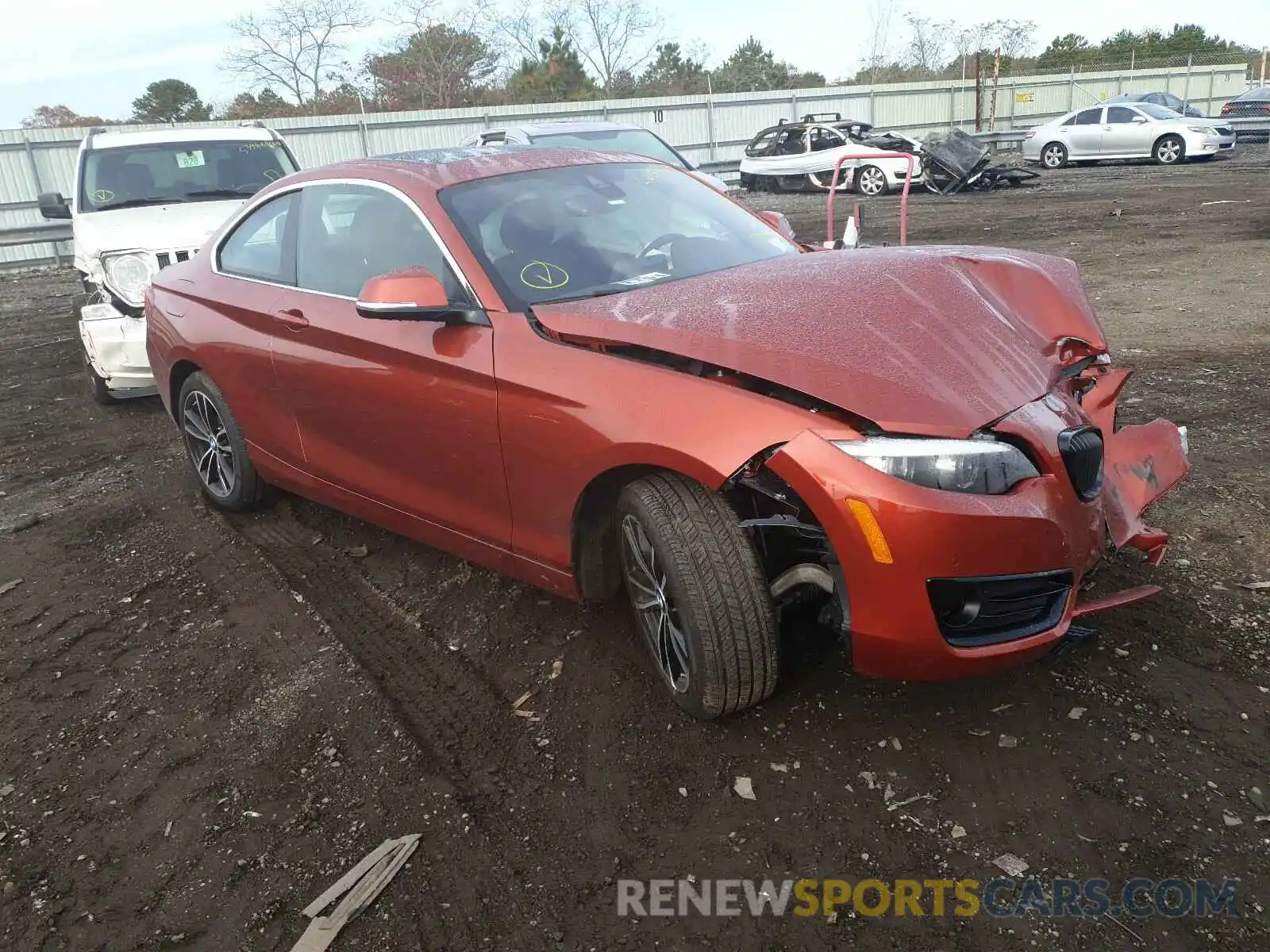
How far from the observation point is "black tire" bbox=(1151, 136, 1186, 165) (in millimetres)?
21641

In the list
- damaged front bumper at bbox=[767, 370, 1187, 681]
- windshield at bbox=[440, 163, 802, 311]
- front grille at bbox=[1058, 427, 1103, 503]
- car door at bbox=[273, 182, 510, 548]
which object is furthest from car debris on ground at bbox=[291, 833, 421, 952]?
front grille at bbox=[1058, 427, 1103, 503]

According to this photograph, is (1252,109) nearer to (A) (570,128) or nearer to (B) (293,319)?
(A) (570,128)

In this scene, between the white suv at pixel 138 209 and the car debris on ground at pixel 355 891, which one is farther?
the white suv at pixel 138 209

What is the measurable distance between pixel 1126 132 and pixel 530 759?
78.5 ft

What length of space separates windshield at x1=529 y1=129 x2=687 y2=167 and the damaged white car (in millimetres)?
9401

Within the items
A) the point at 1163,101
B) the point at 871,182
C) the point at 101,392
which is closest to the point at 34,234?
the point at 101,392

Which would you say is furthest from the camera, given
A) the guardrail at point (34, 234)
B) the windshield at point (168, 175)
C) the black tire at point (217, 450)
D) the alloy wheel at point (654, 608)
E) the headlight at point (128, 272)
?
the guardrail at point (34, 234)

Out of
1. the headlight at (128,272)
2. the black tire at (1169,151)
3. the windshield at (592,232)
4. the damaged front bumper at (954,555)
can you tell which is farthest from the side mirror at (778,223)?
the black tire at (1169,151)

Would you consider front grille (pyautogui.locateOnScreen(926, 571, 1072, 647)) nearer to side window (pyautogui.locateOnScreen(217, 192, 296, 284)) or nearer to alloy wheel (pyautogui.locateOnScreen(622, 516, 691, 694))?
alloy wheel (pyautogui.locateOnScreen(622, 516, 691, 694))

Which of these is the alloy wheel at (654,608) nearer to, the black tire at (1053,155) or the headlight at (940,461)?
the headlight at (940,461)

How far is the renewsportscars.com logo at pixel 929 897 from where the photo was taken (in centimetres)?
216

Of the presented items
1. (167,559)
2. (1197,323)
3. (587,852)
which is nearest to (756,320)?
(587,852)

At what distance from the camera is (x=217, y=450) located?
191 inches

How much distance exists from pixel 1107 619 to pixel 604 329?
1.97 meters
